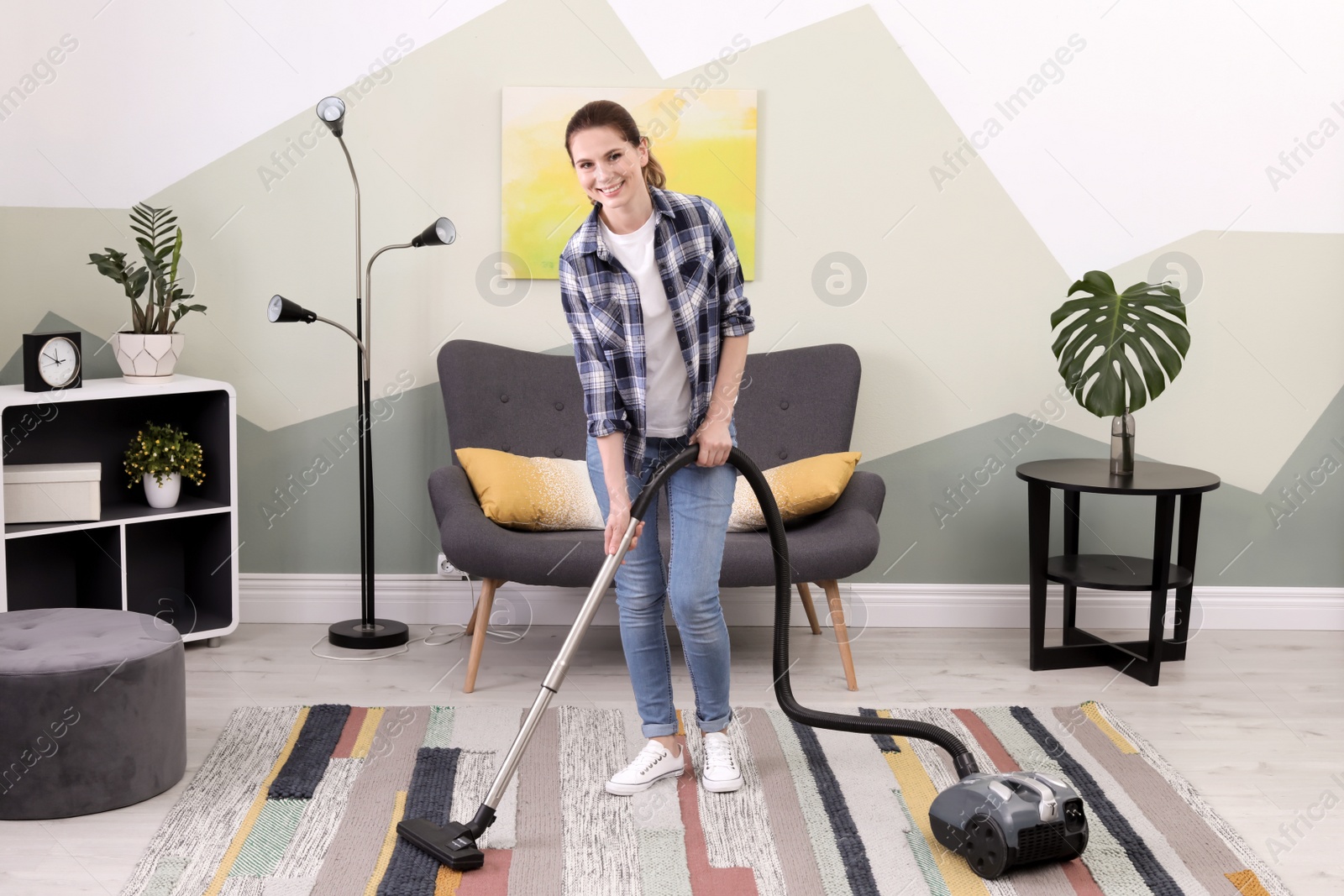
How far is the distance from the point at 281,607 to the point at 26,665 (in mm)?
1509

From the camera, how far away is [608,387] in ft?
7.23

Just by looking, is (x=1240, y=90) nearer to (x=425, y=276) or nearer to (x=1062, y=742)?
(x=1062, y=742)

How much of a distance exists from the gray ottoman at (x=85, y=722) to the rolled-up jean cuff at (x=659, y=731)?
0.95 meters

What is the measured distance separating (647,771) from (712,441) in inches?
28.5

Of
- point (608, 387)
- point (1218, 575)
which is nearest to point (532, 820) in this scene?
point (608, 387)

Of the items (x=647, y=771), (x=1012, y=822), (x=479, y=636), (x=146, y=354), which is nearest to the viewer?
(x=1012, y=822)

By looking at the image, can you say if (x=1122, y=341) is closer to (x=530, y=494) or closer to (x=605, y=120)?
(x=530, y=494)

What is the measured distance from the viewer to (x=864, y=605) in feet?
12.5

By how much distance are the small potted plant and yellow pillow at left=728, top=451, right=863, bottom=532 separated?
1.56 m

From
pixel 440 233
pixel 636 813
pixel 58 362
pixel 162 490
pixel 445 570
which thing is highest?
pixel 440 233

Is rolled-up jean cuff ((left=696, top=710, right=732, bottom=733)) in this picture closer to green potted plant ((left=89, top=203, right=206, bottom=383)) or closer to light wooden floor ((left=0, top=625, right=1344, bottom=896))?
light wooden floor ((left=0, top=625, right=1344, bottom=896))

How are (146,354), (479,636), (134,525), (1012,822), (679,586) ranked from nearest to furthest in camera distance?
(1012,822), (679,586), (479,636), (146,354), (134,525)

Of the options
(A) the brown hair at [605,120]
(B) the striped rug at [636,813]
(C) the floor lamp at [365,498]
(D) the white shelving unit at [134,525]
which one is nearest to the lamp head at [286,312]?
(C) the floor lamp at [365,498]

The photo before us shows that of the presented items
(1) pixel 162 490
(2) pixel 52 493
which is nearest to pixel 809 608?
(1) pixel 162 490
